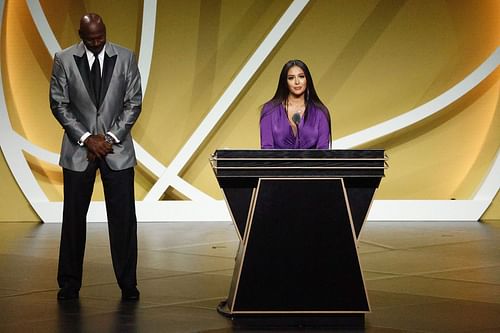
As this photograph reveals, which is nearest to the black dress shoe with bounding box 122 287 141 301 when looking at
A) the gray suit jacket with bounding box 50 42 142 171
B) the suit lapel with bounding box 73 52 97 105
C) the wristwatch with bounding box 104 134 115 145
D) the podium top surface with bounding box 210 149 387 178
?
the gray suit jacket with bounding box 50 42 142 171

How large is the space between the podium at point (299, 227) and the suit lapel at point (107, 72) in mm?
1016

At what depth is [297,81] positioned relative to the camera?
453cm

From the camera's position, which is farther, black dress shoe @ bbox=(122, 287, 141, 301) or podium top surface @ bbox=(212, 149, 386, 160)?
black dress shoe @ bbox=(122, 287, 141, 301)

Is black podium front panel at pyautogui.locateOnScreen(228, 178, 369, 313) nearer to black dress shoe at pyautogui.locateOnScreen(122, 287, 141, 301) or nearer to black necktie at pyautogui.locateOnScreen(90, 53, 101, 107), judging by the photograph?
black dress shoe at pyautogui.locateOnScreen(122, 287, 141, 301)

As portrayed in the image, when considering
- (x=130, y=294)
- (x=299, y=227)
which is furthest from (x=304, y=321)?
(x=130, y=294)

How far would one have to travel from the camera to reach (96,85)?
468 centimetres

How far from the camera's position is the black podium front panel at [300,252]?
12.9ft

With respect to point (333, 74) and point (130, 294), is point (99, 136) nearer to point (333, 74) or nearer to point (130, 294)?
point (130, 294)

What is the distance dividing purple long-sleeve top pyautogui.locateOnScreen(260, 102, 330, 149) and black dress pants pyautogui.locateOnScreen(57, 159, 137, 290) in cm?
79

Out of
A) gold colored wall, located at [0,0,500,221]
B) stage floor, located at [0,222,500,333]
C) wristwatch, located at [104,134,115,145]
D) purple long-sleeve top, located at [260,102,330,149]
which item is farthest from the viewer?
gold colored wall, located at [0,0,500,221]

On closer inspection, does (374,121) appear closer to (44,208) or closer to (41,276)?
(44,208)

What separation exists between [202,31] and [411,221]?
10.5 feet

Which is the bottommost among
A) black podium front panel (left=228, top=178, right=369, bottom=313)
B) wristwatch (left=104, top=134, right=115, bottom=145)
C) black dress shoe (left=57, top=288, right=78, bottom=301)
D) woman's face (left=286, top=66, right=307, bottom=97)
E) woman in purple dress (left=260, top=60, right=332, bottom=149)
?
black dress shoe (left=57, top=288, right=78, bottom=301)

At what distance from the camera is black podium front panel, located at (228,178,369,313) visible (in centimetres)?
392
